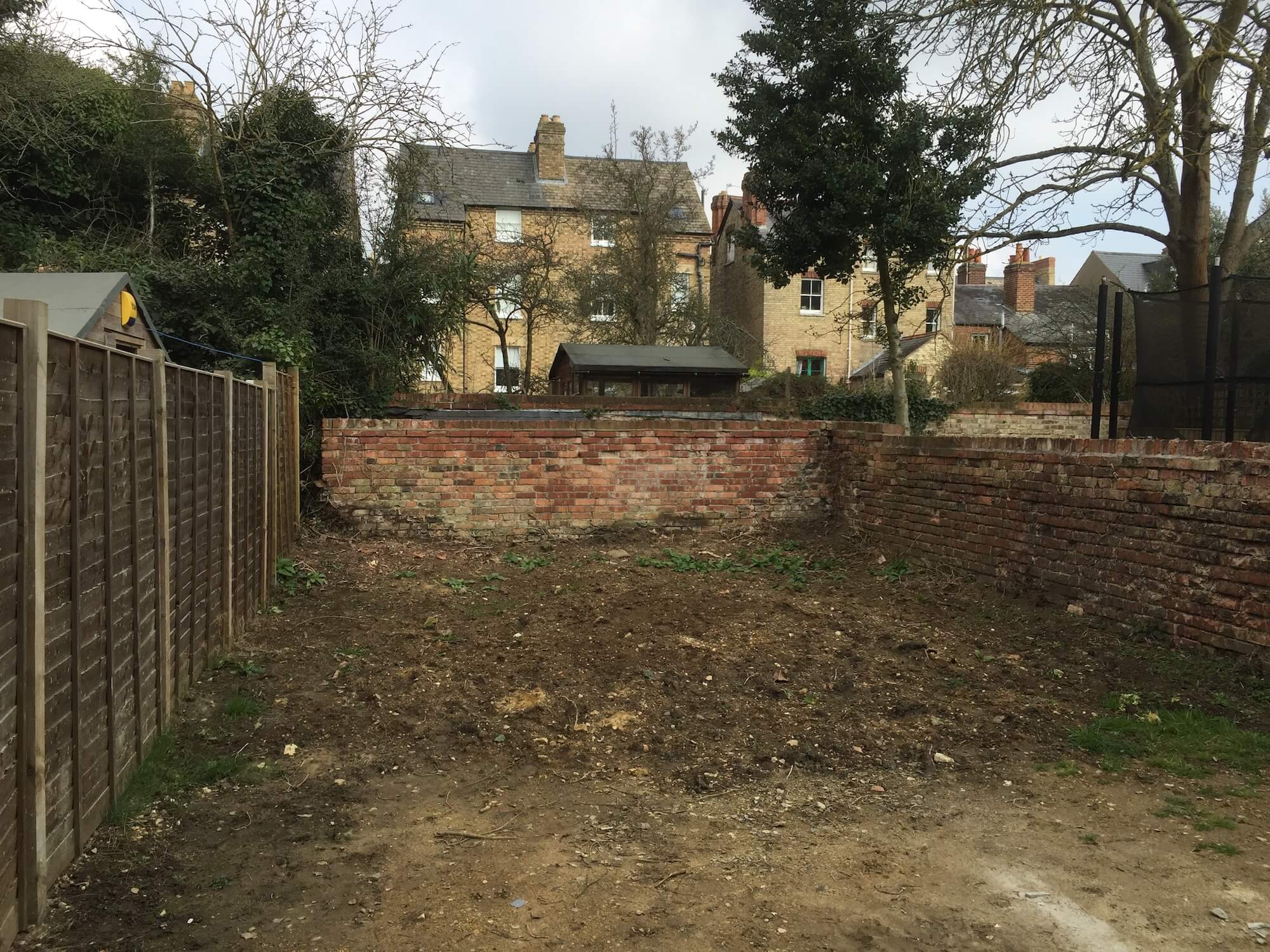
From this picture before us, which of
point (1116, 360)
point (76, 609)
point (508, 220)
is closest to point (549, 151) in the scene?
point (508, 220)

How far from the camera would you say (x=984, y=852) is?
2914mm

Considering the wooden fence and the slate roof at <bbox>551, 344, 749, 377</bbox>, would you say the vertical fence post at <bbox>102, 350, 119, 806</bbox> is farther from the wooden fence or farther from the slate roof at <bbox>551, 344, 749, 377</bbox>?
the slate roof at <bbox>551, 344, 749, 377</bbox>

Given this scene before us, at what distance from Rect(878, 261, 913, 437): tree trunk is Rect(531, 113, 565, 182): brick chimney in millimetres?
20612

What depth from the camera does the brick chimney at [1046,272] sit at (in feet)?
147

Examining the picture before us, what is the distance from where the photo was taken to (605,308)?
23.5 metres

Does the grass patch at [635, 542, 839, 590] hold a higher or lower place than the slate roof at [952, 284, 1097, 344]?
lower

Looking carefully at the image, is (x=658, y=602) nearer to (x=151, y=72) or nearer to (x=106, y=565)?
(x=106, y=565)

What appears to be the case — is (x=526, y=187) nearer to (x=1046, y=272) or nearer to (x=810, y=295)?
(x=810, y=295)

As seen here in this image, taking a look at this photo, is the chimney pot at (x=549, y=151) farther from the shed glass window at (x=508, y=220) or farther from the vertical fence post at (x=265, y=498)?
the vertical fence post at (x=265, y=498)

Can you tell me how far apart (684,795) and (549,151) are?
30.5 metres

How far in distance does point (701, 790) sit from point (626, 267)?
792 inches

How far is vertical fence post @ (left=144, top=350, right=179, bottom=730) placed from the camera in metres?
3.51

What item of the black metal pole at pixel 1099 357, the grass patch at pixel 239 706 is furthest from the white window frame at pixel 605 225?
the grass patch at pixel 239 706

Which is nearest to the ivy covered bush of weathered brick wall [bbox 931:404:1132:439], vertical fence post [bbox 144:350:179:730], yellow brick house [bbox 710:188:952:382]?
weathered brick wall [bbox 931:404:1132:439]
